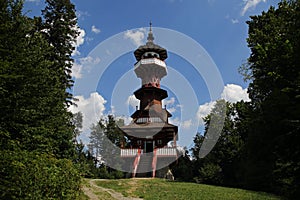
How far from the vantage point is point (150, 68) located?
42781mm

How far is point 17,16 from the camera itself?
1427 cm

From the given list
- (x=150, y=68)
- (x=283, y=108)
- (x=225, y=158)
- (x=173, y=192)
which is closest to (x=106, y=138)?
(x=150, y=68)

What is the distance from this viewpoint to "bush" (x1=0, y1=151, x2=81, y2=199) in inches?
340

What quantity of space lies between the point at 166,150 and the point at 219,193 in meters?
14.8

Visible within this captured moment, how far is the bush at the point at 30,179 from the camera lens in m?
8.65

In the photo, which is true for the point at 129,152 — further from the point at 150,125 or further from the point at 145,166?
the point at 150,125

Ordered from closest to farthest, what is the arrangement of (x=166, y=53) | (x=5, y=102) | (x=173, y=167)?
1. (x=5, y=102)
2. (x=173, y=167)
3. (x=166, y=53)

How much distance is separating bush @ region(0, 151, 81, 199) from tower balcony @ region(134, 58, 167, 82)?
32614 millimetres

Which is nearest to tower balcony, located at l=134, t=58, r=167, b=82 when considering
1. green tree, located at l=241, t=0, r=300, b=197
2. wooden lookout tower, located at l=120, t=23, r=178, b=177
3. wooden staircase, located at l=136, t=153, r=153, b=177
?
wooden lookout tower, located at l=120, t=23, r=178, b=177

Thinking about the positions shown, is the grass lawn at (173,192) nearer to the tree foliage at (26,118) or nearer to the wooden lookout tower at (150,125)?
the tree foliage at (26,118)

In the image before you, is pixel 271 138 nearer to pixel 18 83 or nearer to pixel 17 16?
pixel 18 83

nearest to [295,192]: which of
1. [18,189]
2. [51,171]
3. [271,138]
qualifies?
[271,138]

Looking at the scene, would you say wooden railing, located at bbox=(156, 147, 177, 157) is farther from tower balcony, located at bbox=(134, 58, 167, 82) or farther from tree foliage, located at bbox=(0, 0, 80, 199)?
tree foliage, located at bbox=(0, 0, 80, 199)

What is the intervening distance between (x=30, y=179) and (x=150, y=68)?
3479 centimetres
